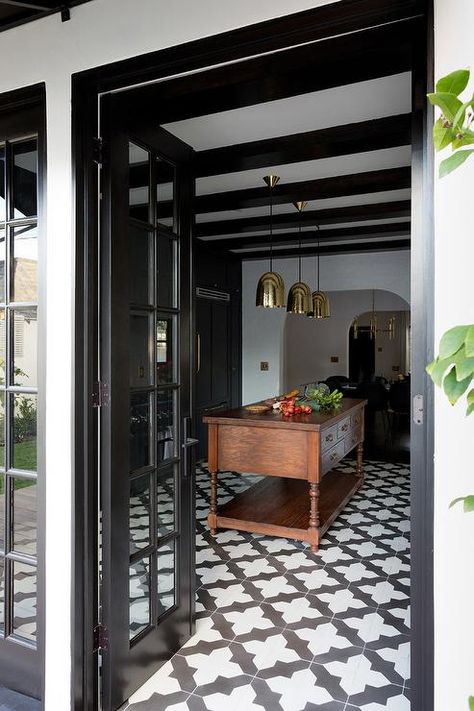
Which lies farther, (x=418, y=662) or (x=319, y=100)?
(x=319, y=100)

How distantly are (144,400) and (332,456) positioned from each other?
2.43m

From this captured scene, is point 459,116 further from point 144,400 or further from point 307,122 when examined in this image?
point 307,122

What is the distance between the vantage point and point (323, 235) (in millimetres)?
5828

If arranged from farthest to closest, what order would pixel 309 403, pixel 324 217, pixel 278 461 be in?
pixel 324 217
pixel 309 403
pixel 278 461

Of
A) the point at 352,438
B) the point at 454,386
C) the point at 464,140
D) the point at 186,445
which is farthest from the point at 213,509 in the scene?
the point at 464,140

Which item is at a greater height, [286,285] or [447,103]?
[286,285]

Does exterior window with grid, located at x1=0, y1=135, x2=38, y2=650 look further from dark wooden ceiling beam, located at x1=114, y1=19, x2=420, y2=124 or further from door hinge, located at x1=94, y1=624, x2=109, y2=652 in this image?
dark wooden ceiling beam, located at x1=114, y1=19, x2=420, y2=124

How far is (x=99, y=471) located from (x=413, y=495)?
1205 mm

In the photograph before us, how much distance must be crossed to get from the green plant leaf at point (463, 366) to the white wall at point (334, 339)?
10.9m

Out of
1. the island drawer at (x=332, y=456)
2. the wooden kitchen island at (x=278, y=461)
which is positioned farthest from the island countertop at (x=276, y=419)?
the island drawer at (x=332, y=456)

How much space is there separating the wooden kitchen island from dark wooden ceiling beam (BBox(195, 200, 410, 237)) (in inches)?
74.0

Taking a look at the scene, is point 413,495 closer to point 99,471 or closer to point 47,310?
point 99,471

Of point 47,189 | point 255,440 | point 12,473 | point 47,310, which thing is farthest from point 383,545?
point 47,189

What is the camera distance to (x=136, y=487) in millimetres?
2160
